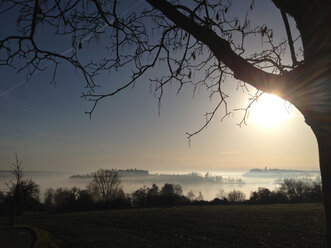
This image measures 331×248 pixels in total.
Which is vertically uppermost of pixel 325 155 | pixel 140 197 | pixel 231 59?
pixel 231 59

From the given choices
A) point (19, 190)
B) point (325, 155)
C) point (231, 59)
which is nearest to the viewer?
point (325, 155)

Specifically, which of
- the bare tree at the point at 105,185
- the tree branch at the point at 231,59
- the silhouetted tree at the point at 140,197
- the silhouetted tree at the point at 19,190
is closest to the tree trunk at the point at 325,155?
the tree branch at the point at 231,59

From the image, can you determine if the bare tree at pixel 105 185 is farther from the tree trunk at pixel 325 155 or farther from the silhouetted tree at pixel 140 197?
the tree trunk at pixel 325 155

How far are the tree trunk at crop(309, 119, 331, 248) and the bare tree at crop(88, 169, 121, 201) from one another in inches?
3387

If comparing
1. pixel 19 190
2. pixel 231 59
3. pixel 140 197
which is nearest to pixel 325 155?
pixel 231 59

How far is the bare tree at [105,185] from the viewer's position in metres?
85.5

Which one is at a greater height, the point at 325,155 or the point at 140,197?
the point at 325,155

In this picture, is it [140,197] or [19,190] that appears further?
[140,197]

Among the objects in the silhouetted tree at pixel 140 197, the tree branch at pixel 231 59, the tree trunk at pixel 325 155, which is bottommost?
the silhouetted tree at pixel 140 197

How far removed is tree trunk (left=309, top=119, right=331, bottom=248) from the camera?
5.49ft

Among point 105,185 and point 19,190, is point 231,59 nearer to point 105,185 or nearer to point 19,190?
point 19,190

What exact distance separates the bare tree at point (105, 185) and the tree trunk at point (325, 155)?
86.0m

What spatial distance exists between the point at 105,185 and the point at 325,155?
9102 cm

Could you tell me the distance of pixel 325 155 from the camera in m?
1.70
